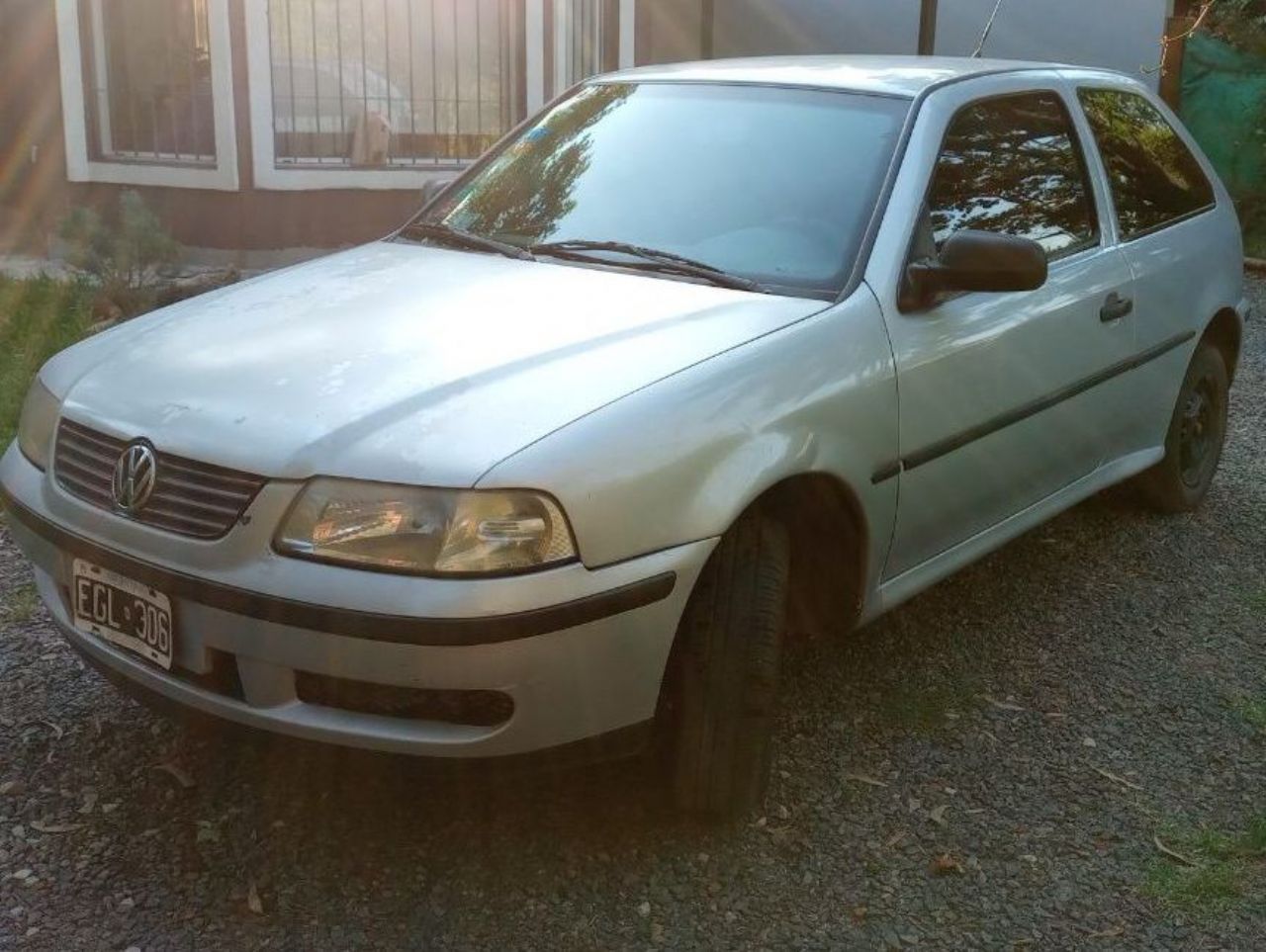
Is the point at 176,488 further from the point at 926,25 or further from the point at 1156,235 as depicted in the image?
the point at 926,25

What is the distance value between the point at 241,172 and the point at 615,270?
24.4 feet

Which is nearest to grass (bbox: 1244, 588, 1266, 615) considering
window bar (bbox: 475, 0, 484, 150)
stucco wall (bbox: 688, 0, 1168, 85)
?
window bar (bbox: 475, 0, 484, 150)

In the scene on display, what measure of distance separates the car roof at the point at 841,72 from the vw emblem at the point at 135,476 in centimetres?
209

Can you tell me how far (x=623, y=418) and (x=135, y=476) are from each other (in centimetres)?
97

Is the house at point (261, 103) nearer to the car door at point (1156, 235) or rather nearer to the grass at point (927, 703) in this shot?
the car door at point (1156, 235)

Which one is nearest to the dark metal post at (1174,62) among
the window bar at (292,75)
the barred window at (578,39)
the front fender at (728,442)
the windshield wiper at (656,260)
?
the barred window at (578,39)

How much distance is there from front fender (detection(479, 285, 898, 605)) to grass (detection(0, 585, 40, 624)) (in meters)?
2.24

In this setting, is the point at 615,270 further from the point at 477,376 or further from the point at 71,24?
the point at 71,24

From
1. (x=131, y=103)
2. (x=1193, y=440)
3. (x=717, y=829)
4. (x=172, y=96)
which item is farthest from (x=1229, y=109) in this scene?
(x=717, y=829)

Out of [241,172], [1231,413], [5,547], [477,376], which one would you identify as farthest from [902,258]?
[241,172]

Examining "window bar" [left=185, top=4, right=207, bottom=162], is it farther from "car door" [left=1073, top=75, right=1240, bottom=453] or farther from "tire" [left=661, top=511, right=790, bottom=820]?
"tire" [left=661, top=511, right=790, bottom=820]

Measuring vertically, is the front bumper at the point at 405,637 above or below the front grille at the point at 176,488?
below

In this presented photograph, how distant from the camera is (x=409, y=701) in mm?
2945

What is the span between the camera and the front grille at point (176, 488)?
2.98 m
